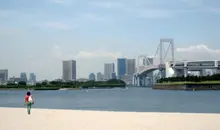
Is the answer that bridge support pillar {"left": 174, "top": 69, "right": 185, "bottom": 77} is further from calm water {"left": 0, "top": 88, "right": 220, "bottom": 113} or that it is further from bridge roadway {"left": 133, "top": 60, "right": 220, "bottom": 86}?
calm water {"left": 0, "top": 88, "right": 220, "bottom": 113}

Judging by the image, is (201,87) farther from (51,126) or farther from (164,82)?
(51,126)

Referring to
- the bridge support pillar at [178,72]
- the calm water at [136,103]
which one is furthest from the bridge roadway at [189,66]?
the calm water at [136,103]

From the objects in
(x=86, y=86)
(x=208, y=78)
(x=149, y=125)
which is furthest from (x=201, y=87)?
(x=149, y=125)

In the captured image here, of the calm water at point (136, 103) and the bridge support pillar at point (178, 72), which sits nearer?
the calm water at point (136, 103)

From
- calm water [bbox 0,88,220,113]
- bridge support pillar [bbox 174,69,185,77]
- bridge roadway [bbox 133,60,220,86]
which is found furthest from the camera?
bridge support pillar [bbox 174,69,185,77]

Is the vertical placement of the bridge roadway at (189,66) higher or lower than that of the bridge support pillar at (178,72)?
higher

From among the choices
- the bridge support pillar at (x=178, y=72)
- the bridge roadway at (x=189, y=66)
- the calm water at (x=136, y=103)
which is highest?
the bridge roadway at (x=189, y=66)

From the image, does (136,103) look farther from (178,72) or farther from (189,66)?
(178,72)

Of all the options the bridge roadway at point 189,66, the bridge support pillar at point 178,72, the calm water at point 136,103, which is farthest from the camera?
the bridge support pillar at point 178,72

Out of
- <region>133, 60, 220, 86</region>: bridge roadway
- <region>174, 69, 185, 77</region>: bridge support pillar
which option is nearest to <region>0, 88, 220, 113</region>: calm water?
<region>133, 60, 220, 86</region>: bridge roadway

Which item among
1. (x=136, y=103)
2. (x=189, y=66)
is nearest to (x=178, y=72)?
(x=189, y=66)

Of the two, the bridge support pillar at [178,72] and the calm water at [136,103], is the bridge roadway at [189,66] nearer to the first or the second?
the bridge support pillar at [178,72]
